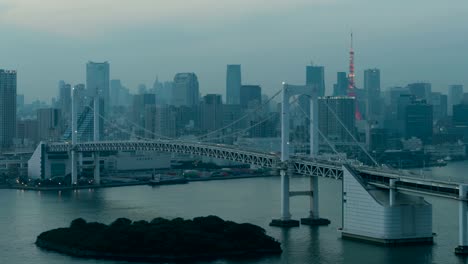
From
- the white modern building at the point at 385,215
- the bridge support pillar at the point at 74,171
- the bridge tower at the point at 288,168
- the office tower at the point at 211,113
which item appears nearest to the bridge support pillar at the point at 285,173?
the bridge tower at the point at 288,168

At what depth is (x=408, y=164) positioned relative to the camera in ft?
87.1

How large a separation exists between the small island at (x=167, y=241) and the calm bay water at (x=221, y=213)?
0.21m

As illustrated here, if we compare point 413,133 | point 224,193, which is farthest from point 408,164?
point 224,193

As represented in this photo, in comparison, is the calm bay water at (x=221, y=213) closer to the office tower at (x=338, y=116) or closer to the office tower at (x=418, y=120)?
the office tower at (x=338, y=116)

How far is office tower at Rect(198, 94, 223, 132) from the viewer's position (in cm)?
3571

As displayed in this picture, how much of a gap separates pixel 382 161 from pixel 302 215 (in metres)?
14.3

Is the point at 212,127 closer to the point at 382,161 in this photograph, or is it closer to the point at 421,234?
the point at 382,161

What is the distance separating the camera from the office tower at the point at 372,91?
42.4 m

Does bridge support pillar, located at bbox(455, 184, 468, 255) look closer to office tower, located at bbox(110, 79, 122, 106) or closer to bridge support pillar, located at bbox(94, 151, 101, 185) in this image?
bridge support pillar, located at bbox(94, 151, 101, 185)

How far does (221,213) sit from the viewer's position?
12.6 metres

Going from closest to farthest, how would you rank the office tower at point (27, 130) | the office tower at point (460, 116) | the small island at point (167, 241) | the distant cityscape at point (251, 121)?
1. the small island at point (167, 241)
2. the distant cityscape at point (251, 121)
3. the office tower at point (27, 130)
4. the office tower at point (460, 116)

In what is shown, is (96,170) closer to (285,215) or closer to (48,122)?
(285,215)

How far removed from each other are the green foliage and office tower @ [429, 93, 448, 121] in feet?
111

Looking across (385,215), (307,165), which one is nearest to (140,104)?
(307,165)
